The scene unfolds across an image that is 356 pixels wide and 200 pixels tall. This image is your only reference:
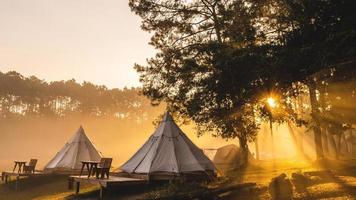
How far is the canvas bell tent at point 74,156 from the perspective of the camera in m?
26.1

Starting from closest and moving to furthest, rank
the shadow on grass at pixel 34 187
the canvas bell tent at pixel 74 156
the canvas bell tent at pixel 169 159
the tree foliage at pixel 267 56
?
the tree foliage at pixel 267 56 < the canvas bell tent at pixel 169 159 < the shadow on grass at pixel 34 187 < the canvas bell tent at pixel 74 156

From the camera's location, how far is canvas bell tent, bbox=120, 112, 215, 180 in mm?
19266

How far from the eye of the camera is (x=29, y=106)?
309 feet

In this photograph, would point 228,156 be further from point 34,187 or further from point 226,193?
point 226,193

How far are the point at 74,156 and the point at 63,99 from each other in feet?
239

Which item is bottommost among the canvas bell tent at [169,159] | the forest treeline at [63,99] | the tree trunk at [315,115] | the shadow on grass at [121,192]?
the shadow on grass at [121,192]

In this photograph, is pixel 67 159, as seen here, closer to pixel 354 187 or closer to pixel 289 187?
pixel 289 187

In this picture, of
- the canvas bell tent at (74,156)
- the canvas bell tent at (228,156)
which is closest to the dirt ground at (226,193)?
the canvas bell tent at (74,156)

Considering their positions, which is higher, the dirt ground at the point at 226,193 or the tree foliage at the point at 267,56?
the tree foliage at the point at 267,56

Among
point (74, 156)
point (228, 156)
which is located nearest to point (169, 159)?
point (74, 156)

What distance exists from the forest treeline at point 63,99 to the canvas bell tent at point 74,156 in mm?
57137

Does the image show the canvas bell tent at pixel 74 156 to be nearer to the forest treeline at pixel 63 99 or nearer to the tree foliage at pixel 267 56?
the tree foliage at pixel 267 56

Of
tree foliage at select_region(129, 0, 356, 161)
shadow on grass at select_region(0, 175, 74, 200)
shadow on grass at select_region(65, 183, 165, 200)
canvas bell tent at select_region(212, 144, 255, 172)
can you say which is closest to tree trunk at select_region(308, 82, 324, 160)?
tree foliage at select_region(129, 0, 356, 161)

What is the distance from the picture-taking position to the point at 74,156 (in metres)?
26.9
